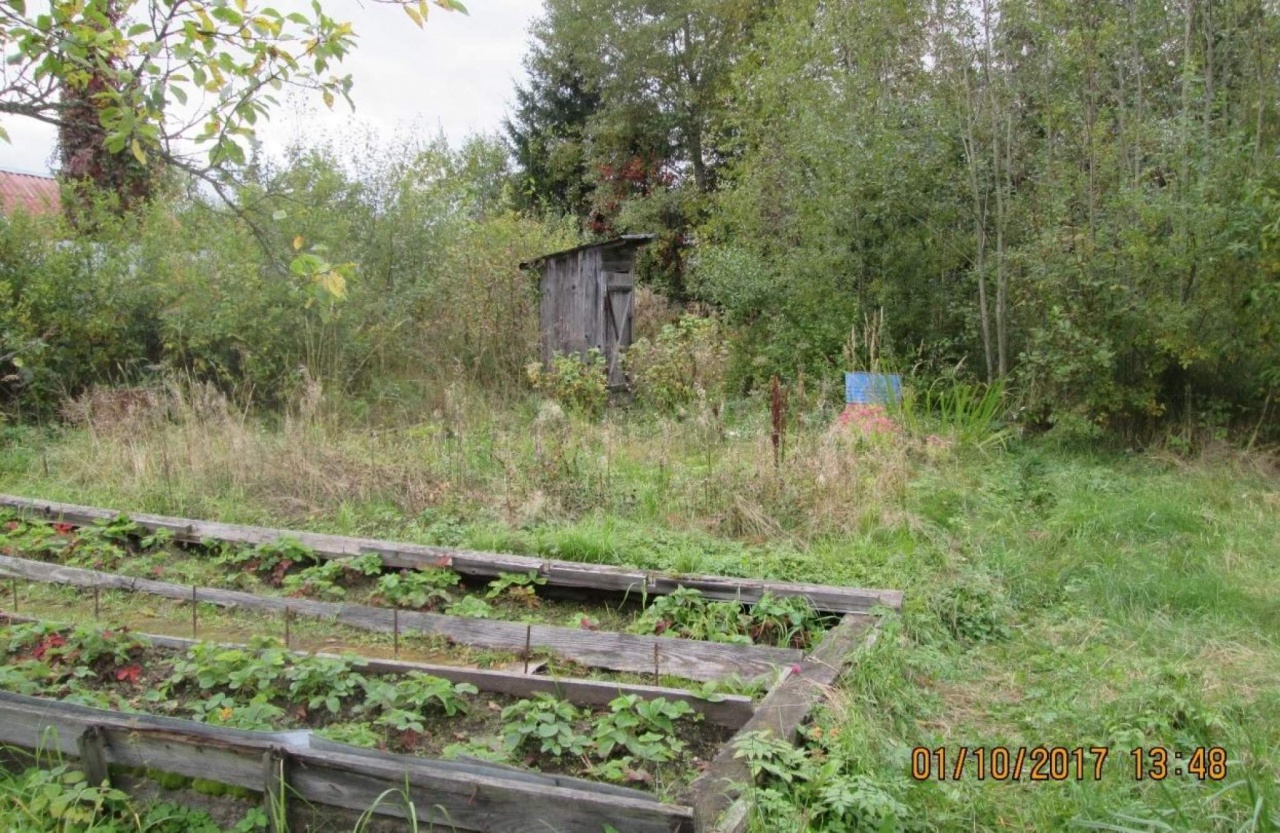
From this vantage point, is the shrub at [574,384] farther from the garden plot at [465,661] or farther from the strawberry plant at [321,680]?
the strawberry plant at [321,680]

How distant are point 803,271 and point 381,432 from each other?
525cm

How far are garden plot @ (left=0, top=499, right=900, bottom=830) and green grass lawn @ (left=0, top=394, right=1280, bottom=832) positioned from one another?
1.07 ft

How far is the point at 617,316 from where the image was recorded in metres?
12.1

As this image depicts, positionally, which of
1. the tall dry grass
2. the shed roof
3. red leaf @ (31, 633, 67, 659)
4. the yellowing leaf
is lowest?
red leaf @ (31, 633, 67, 659)

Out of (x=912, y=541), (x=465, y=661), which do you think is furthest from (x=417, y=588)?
(x=912, y=541)

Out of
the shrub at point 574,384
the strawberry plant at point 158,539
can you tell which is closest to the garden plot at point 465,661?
the strawberry plant at point 158,539

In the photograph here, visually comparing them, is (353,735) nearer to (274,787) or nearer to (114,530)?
(274,787)

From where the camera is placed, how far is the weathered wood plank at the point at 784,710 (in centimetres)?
253

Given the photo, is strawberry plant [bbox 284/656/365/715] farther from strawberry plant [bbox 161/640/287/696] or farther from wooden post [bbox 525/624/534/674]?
wooden post [bbox 525/624/534/674]

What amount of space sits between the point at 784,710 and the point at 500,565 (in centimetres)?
227

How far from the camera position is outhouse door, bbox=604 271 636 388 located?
11656mm

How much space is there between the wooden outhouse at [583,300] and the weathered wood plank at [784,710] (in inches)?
313

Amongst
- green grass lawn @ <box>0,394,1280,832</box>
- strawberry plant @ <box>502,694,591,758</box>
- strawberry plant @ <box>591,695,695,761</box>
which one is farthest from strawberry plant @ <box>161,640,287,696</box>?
green grass lawn @ <box>0,394,1280,832</box>

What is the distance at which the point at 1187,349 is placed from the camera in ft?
Answer: 24.6
